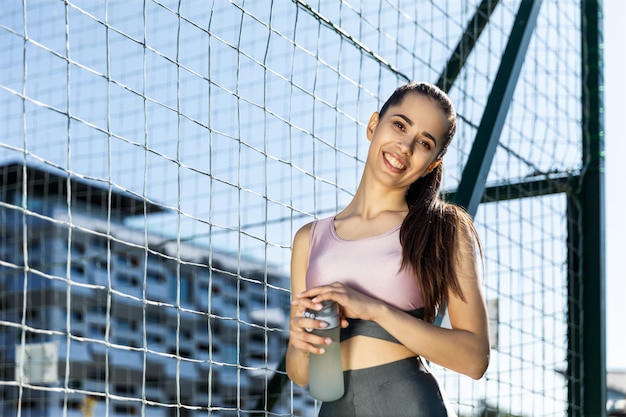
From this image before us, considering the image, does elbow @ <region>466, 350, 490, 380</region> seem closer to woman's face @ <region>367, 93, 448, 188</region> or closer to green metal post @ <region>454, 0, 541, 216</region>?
woman's face @ <region>367, 93, 448, 188</region>

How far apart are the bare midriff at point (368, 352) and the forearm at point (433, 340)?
0.03 m

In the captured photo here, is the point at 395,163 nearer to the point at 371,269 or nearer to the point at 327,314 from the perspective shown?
the point at 371,269

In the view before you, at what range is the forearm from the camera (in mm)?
1158

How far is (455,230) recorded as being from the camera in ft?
4.03

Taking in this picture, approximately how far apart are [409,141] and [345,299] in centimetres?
23

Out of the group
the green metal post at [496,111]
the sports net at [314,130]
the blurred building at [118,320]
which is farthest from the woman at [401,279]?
the blurred building at [118,320]

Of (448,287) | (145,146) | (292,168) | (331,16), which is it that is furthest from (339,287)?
(331,16)

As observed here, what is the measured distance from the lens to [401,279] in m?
1.22

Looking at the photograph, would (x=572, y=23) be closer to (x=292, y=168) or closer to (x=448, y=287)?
(x=292, y=168)

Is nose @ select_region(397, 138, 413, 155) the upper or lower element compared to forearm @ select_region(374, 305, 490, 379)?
upper

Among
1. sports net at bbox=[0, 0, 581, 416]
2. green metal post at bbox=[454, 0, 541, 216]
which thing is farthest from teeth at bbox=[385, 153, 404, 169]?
green metal post at bbox=[454, 0, 541, 216]

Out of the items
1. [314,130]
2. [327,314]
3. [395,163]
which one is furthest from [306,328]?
[314,130]

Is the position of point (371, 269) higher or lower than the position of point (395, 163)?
lower

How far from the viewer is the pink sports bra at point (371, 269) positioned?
47.9 inches
